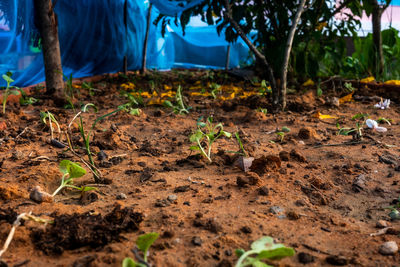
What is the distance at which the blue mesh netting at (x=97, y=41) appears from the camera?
11.1ft

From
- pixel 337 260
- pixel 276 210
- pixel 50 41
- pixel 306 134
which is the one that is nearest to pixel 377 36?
pixel 306 134

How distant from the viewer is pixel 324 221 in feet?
4.29

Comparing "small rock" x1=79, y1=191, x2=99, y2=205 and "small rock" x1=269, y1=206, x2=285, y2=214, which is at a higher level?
"small rock" x1=79, y1=191, x2=99, y2=205

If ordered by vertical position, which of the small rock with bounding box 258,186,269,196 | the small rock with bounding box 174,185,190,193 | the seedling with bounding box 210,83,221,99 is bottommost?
the small rock with bounding box 258,186,269,196

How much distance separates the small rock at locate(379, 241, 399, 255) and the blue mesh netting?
2987mm

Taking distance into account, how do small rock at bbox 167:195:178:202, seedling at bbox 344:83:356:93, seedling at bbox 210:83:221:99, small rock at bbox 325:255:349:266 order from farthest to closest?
seedling at bbox 344:83:356:93
seedling at bbox 210:83:221:99
small rock at bbox 167:195:178:202
small rock at bbox 325:255:349:266

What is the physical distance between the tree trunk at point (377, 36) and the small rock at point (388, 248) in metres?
3.74

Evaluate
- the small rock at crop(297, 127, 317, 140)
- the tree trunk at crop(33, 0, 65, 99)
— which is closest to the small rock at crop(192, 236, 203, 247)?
the small rock at crop(297, 127, 317, 140)

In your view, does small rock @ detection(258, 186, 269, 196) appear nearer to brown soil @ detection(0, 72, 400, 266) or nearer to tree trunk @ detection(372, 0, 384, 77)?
brown soil @ detection(0, 72, 400, 266)

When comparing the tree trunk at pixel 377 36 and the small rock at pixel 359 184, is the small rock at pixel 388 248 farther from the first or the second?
the tree trunk at pixel 377 36

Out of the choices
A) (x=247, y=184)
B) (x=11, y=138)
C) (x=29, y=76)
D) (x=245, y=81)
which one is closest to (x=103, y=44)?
(x=29, y=76)

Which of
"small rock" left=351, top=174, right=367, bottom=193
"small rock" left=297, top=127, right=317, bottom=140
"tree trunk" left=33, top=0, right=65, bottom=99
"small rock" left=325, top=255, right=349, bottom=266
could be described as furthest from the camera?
"tree trunk" left=33, top=0, right=65, bottom=99

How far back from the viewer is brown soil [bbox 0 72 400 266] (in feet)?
3.57

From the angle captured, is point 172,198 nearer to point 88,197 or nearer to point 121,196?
point 121,196
